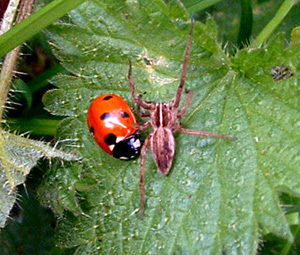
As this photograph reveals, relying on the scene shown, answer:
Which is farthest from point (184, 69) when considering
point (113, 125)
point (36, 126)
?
point (36, 126)

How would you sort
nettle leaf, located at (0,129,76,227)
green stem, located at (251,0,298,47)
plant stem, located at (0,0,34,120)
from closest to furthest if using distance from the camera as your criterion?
nettle leaf, located at (0,129,76,227) < plant stem, located at (0,0,34,120) < green stem, located at (251,0,298,47)

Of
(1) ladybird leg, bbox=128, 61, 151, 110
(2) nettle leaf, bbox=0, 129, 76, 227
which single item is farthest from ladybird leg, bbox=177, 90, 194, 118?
(2) nettle leaf, bbox=0, 129, 76, 227

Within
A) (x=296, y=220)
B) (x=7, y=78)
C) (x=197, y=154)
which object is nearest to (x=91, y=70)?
(x=7, y=78)

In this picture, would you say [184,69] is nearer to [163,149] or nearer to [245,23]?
[163,149]

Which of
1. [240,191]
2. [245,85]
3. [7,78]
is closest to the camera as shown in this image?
[240,191]

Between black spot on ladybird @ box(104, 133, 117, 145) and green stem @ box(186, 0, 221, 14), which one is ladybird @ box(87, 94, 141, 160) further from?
green stem @ box(186, 0, 221, 14)

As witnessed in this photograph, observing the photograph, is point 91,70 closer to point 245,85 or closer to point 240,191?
point 245,85
